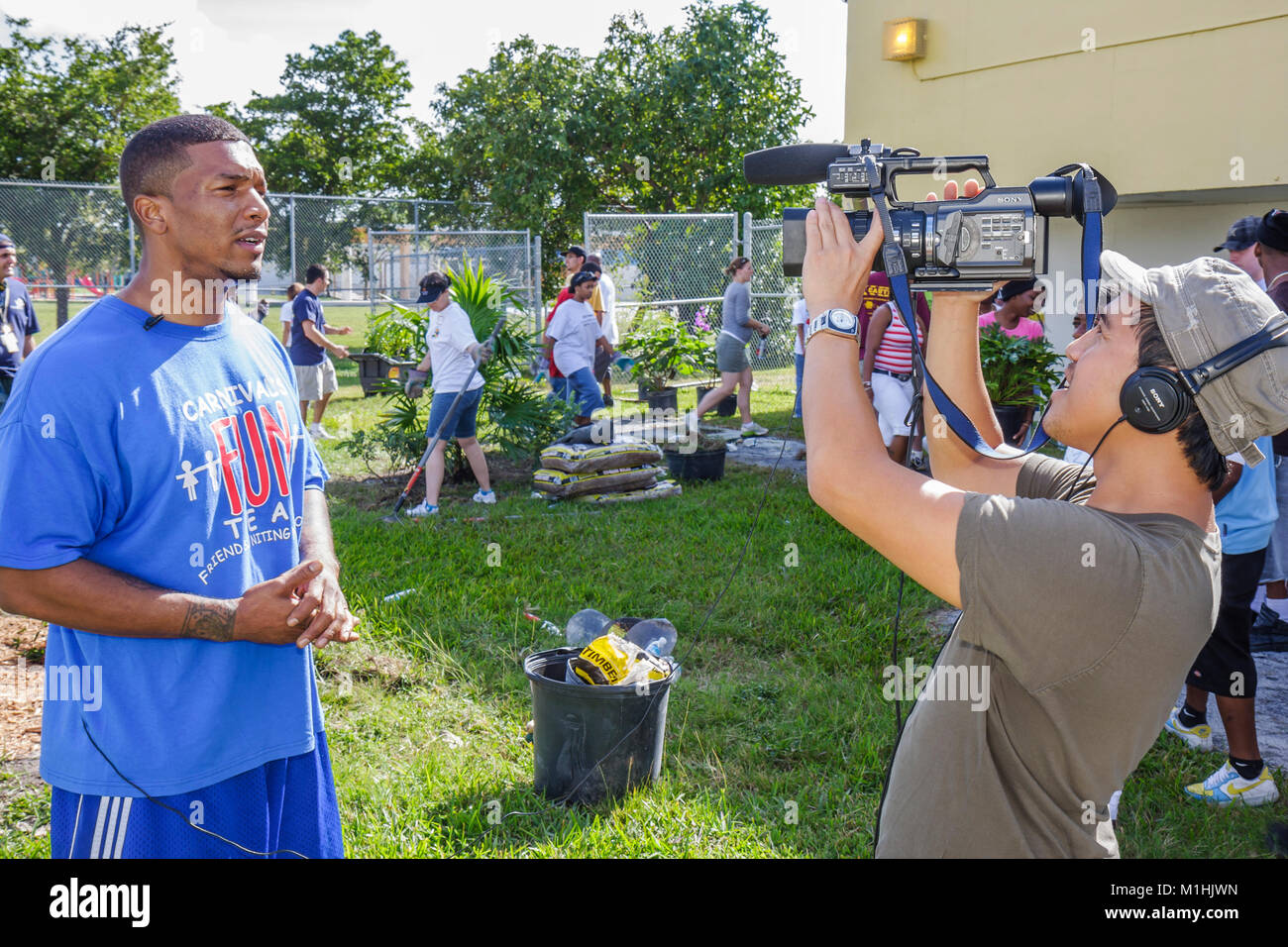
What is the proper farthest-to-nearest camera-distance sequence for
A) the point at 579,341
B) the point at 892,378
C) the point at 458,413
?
1. the point at 579,341
2. the point at 458,413
3. the point at 892,378

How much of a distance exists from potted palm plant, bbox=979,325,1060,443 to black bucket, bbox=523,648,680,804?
172 inches

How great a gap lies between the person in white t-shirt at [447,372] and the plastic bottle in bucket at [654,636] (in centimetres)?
403

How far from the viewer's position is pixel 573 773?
12.8 ft

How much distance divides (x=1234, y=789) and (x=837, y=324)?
330 cm

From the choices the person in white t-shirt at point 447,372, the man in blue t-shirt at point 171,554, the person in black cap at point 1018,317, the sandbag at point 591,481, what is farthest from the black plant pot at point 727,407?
the man in blue t-shirt at point 171,554

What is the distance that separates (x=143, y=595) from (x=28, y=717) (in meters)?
3.46

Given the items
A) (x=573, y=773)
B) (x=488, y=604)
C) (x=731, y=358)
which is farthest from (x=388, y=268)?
(x=573, y=773)

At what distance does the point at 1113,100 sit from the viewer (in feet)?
30.3

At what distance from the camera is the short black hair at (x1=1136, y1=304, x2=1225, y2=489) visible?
5.25 feet

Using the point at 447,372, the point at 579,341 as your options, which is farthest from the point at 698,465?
the point at 447,372

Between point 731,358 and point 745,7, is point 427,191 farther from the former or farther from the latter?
point 731,358

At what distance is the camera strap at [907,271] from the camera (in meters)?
1.83

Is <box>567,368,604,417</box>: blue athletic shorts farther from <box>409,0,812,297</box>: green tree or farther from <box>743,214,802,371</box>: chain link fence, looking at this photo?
<box>409,0,812,297</box>: green tree

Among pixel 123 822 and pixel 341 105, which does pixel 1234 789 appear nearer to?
pixel 123 822
